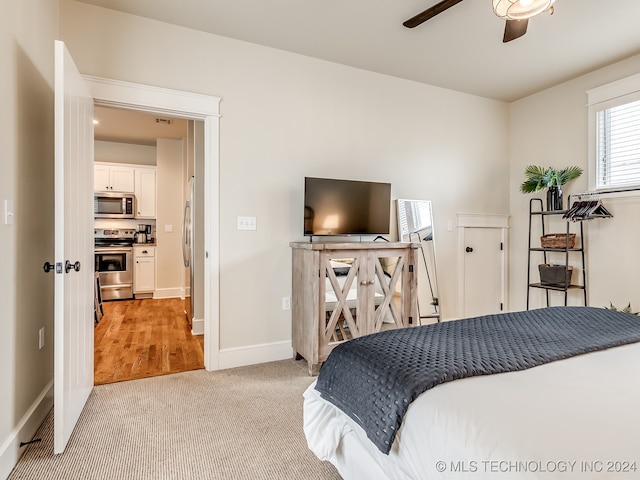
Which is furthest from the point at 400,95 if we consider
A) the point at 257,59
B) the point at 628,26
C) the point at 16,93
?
the point at 16,93

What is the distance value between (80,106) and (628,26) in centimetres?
388

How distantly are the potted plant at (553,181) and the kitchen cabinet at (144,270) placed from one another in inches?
220

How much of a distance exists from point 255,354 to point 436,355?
2139mm

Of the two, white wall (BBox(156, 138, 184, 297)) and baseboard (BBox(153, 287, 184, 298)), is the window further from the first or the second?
baseboard (BBox(153, 287, 184, 298))

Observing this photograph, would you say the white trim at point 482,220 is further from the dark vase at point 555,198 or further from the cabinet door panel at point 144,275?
the cabinet door panel at point 144,275

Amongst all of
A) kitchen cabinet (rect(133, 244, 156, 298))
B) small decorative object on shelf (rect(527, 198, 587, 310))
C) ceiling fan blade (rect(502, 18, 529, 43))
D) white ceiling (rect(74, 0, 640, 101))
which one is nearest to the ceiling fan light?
ceiling fan blade (rect(502, 18, 529, 43))

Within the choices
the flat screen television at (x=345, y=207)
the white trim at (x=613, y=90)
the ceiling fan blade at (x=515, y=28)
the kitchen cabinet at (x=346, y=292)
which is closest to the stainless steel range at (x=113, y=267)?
the kitchen cabinet at (x=346, y=292)

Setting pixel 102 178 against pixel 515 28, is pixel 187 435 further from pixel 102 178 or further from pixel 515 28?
pixel 102 178

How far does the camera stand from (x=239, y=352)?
3.06 meters

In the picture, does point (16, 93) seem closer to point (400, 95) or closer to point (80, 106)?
point (80, 106)

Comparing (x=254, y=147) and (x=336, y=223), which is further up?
(x=254, y=147)

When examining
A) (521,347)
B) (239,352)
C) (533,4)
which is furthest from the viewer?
(239,352)

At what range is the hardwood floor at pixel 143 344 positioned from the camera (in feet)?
9.81

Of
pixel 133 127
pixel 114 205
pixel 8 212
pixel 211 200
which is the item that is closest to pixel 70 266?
pixel 8 212
